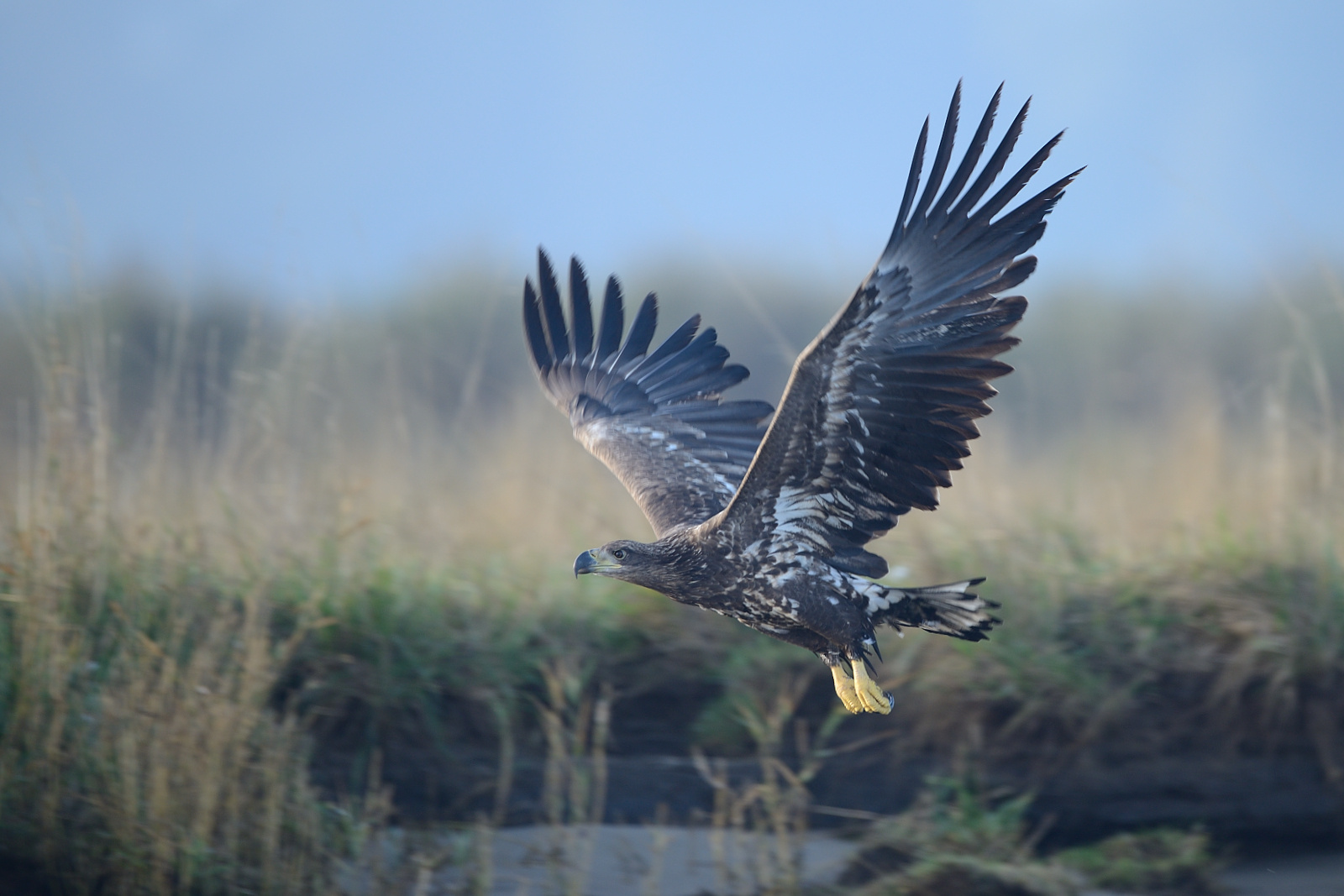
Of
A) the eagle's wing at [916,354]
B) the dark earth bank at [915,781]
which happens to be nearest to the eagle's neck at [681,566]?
the eagle's wing at [916,354]

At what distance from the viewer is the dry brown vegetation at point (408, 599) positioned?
3951 mm

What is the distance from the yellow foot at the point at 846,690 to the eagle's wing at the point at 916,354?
75 centimetres

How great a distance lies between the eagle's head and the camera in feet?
12.9

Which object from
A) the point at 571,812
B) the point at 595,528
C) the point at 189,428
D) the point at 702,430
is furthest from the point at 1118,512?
the point at 189,428

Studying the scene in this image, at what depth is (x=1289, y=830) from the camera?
4715 millimetres

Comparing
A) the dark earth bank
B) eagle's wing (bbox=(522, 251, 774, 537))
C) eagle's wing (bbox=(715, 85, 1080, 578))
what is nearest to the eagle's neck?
eagle's wing (bbox=(715, 85, 1080, 578))

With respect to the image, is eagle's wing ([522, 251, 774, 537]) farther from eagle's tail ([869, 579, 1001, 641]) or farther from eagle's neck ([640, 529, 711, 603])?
eagle's tail ([869, 579, 1001, 641])

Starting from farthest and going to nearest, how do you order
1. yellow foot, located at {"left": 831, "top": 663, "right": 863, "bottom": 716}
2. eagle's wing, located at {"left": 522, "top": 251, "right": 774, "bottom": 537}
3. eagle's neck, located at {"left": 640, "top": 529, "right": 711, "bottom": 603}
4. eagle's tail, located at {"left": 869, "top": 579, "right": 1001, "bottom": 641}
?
eagle's wing, located at {"left": 522, "top": 251, "right": 774, "bottom": 537} → yellow foot, located at {"left": 831, "top": 663, "right": 863, "bottom": 716} → eagle's neck, located at {"left": 640, "top": 529, "right": 711, "bottom": 603} → eagle's tail, located at {"left": 869, "top": 579, "right": 1001, "bottom": 641}

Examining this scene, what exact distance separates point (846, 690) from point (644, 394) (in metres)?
1.97

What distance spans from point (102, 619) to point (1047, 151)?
4.02 m

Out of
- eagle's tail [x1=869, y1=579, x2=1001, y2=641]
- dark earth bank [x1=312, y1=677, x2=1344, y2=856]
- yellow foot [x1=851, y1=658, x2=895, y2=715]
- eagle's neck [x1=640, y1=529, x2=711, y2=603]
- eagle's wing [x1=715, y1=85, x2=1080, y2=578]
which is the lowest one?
dark earth bank [x1=312, y1=677, x2=1344, y2=856]

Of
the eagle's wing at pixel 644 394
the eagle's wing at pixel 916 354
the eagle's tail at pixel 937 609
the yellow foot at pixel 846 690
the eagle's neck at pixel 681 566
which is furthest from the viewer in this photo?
the eagle's wing at pixel 644 394

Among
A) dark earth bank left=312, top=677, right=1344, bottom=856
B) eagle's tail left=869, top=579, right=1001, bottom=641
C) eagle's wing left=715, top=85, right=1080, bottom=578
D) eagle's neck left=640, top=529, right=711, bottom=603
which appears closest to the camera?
eagle's wing left=715, top=85, right=1080, bottom=578

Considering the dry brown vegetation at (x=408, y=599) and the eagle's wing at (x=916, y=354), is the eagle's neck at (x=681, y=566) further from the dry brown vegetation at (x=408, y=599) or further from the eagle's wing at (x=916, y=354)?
the dry brown vegetation at (x=408, y=599)
